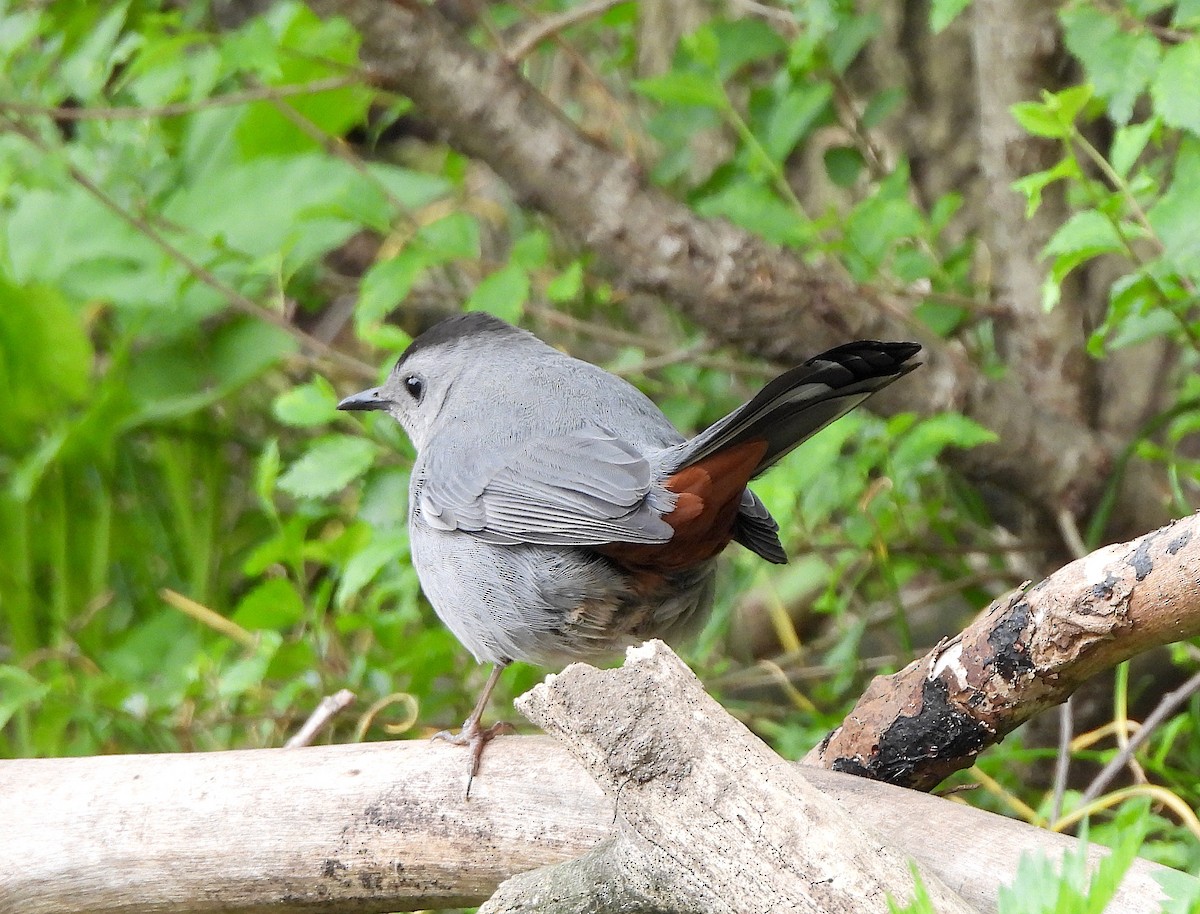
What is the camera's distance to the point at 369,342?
322 centimetres

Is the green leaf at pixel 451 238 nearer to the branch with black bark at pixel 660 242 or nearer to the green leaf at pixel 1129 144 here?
the branch with black bark at pixel 660 242

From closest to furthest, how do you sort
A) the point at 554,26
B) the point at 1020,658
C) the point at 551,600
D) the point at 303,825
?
the point at 1020,658 < the point at 303,825 < the point at 551,600 < the point at 554,26

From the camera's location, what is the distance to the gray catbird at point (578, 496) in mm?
2186

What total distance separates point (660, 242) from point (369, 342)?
744 mm

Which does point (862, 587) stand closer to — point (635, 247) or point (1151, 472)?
point (1151, 472)

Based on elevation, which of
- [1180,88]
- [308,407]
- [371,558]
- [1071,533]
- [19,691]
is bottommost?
[19,691]

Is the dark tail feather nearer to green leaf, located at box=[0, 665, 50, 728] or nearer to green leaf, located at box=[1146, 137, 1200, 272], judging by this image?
green leaf, located at box=[1146, 137, 1200, 272]

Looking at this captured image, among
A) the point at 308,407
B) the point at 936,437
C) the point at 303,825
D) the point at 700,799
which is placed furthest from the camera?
the point at 308,407

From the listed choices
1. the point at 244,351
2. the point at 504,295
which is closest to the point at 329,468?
the point at 504,295

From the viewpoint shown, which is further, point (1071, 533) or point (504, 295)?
point (1071, 533)

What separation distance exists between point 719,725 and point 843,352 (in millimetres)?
671

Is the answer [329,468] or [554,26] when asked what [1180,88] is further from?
[329,468]

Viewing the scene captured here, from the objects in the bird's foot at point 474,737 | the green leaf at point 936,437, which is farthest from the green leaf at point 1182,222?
the bird's foot at point 474,737

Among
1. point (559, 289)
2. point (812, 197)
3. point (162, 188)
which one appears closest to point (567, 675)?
point (559, 289)
